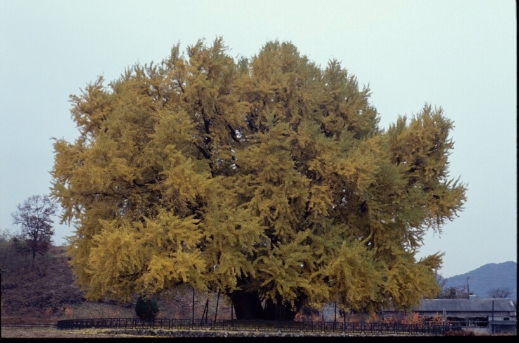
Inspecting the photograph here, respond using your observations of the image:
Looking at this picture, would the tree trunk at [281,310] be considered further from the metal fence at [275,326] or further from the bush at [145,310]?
the bush at [145,310]

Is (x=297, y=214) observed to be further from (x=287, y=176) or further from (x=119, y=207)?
(x=119, y=207)

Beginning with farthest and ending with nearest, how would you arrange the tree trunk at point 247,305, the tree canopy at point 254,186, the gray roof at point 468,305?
the gray roof at point 468,305 → the tree trunk at point 247,305 → the tree canopy at point 254,186

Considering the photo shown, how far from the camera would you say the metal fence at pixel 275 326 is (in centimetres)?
2191

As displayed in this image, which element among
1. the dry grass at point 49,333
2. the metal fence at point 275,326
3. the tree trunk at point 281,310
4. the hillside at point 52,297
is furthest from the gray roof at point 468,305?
the dry grass at point 49,333

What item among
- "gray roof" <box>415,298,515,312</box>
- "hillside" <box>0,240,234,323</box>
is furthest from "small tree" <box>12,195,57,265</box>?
"gray roof" <box>415,298,515,312</box>

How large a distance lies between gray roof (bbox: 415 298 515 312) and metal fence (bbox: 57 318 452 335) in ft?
24.9

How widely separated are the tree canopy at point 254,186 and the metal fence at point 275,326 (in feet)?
3.42

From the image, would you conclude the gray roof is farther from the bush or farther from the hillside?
the bush

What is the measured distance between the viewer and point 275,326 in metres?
22.5

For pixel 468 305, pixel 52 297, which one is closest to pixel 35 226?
pixel 52 297

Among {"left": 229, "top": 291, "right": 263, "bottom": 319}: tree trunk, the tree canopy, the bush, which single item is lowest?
the bush

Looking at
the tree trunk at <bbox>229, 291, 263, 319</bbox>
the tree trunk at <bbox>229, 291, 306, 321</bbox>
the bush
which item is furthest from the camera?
the bush

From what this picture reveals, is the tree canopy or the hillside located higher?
the tree canopy

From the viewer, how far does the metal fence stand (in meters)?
21.9
